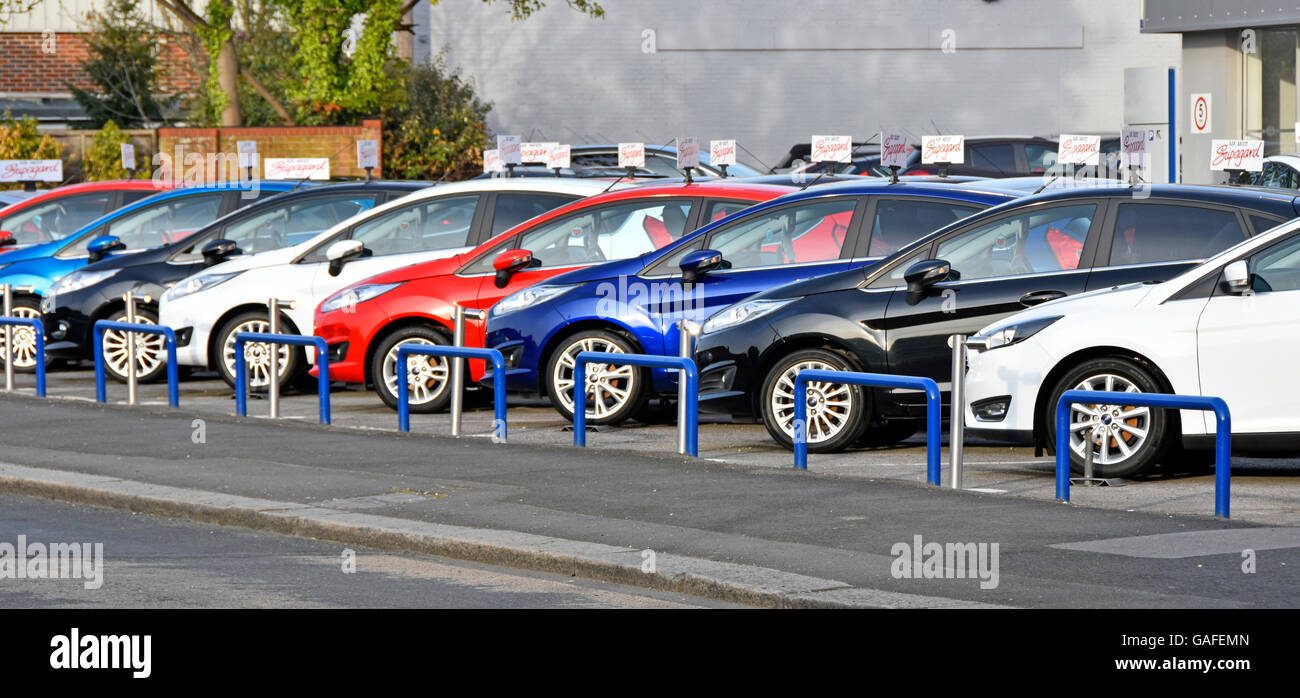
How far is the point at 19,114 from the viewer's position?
3866cm

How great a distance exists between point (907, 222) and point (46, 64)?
33828 mm

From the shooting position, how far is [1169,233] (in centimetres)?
1096

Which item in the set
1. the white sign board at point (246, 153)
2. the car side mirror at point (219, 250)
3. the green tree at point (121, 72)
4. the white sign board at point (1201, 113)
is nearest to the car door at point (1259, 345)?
the car side mirror at point (219, 250)

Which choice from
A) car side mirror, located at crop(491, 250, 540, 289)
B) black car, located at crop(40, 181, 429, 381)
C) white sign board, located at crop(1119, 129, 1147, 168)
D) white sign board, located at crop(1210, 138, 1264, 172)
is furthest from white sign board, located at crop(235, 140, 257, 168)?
white sign board, located at crop(1210, 138, 1264, 172)

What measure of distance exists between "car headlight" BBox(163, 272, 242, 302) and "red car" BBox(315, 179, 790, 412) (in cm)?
170

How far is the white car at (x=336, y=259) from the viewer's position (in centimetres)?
1512

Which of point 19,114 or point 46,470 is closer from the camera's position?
point 46,470

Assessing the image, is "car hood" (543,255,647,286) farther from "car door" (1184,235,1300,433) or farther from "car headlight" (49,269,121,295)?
"car headlight" (49,269,121,295)

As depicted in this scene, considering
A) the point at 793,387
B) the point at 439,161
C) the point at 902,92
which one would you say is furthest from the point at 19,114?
the point at 793,387

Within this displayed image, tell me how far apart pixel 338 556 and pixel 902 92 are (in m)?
29.7

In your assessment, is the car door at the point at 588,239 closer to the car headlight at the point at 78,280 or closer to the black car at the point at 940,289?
the black car at the point at 940,289

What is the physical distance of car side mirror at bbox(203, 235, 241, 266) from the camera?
52.9 feet
